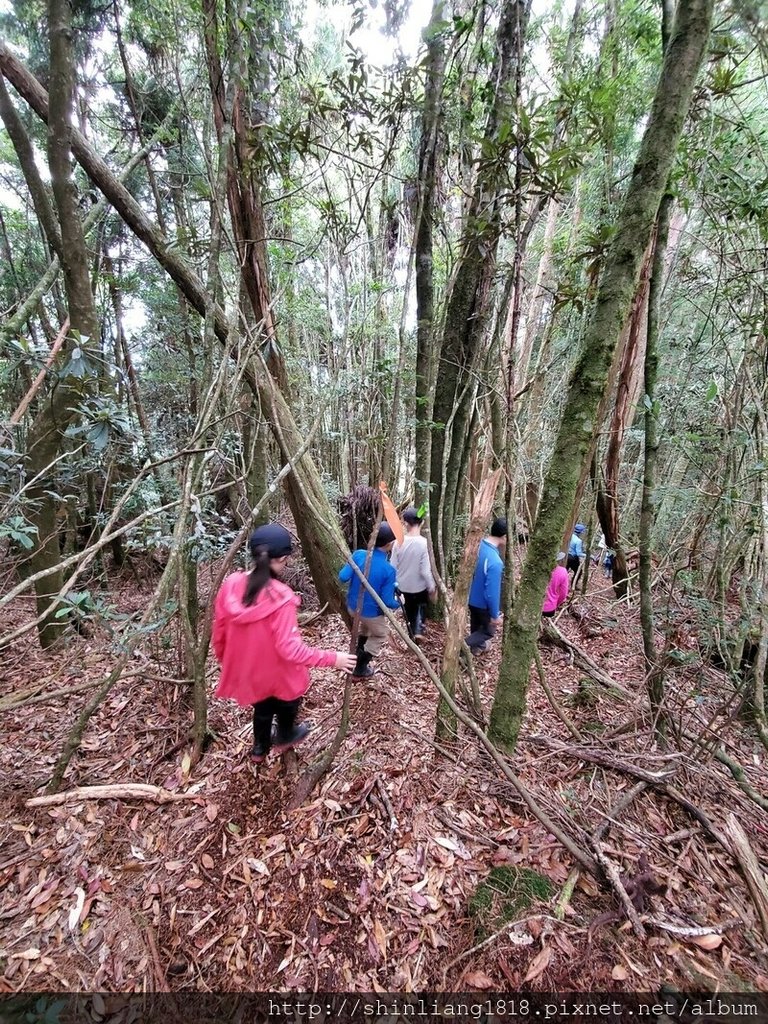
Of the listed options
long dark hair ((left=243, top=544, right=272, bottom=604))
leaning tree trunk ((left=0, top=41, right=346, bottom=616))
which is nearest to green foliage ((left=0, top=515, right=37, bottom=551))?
long dark hair ((left=243, top=544, right=272, bottom=604))

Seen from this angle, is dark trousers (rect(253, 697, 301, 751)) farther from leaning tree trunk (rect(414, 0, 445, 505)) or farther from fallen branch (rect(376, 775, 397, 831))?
leaning tree trunk (rect(414, 0, 445, 505))

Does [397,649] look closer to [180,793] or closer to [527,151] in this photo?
[180,793]

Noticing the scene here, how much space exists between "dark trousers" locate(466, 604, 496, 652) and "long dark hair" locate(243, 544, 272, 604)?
8.01ft

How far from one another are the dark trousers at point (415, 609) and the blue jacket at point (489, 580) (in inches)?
Result: 18.4

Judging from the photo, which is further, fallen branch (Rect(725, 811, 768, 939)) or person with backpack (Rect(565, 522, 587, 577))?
person with backpack (Rect(565, 522, 587, 577))

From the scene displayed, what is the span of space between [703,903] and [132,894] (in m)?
2.58

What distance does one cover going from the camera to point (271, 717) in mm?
2471

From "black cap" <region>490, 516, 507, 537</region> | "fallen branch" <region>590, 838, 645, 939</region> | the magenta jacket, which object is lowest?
"fallen branch" <region>590, 838, 645, 939</region>

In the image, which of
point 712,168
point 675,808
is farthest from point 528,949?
point 712,168

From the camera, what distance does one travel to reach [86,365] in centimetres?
255

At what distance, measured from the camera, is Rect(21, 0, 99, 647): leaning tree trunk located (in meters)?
3.14

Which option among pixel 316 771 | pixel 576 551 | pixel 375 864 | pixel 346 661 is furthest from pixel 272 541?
pixel 576 551

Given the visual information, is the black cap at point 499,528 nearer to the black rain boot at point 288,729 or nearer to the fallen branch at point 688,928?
the black rain boot at point 288,729

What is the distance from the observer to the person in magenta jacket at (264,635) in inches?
83.1
